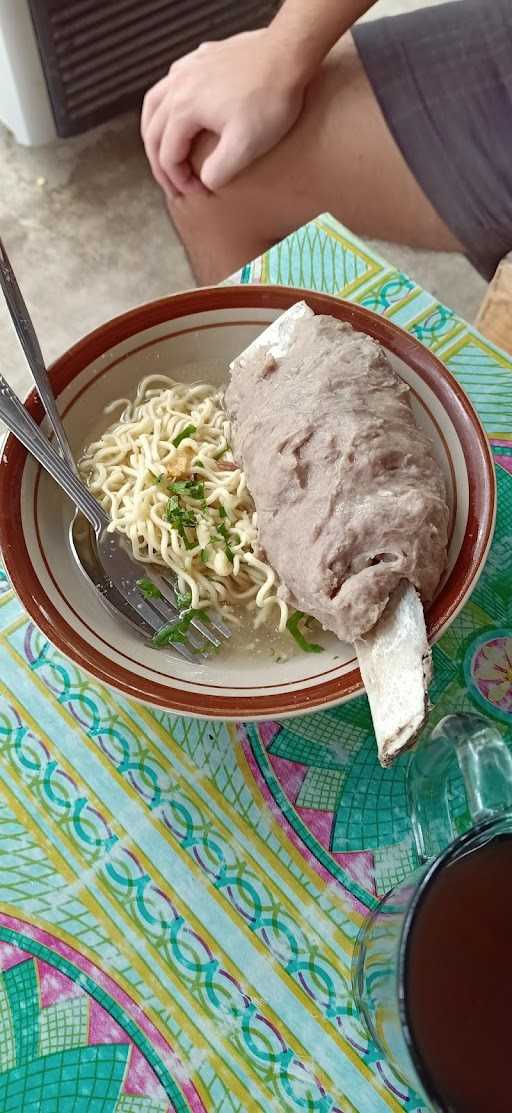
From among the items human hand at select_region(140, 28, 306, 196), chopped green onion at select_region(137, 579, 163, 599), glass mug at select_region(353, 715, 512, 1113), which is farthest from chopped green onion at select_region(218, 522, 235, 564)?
human hand at select_region(140, 28, 306, 196)

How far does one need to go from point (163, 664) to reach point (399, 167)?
115cm

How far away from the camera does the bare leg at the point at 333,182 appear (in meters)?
1.69

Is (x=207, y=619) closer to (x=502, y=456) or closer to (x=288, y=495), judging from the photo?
(x=288, y=495)

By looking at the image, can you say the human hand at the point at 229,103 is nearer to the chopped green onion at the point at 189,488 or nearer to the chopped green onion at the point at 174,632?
the chopped green onion at the point at 189,488

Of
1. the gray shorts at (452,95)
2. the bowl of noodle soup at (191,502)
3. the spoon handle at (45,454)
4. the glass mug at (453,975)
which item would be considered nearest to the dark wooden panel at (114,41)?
the gray shorts at (452,95)

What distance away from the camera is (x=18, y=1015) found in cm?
94

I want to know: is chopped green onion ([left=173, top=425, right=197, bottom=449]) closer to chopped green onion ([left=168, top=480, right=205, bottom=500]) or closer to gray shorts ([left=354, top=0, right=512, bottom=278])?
chopped green onion ([left=168, top=480, right=205, bottom=500])

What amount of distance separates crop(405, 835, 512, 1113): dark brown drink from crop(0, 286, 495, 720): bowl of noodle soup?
26 centimetres

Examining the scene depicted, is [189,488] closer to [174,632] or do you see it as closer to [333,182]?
[174,632]

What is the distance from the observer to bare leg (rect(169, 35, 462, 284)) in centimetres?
169

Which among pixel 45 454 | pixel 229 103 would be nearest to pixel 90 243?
pixel 229 103

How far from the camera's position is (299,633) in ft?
3.67

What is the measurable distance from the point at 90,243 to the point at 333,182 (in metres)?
1.22

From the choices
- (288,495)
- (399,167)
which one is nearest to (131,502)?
(288,495)
